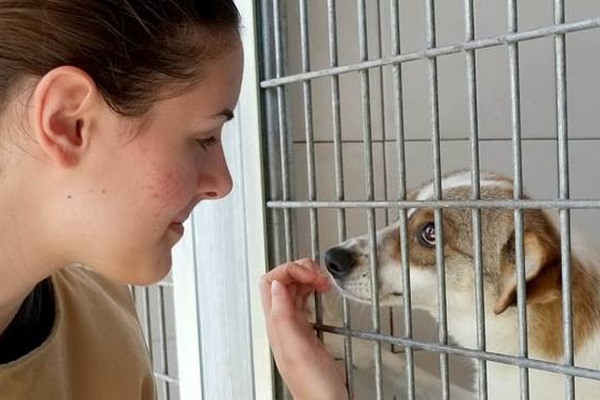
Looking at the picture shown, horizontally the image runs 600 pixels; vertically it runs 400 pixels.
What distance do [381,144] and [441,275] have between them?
0.69 m

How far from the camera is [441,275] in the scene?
35.2 inches

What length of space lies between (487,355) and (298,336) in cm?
23

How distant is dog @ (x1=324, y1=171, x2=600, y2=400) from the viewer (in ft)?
4.16

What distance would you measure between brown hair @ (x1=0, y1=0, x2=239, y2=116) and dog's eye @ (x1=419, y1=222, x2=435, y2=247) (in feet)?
2.47

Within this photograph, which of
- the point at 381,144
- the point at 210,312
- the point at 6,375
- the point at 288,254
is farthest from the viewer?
the point at 381,144

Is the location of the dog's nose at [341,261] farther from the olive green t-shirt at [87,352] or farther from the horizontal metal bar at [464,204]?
the olive green t-shirt at [87,352]

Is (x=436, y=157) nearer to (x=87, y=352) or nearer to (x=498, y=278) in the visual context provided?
(x=87, y=352)

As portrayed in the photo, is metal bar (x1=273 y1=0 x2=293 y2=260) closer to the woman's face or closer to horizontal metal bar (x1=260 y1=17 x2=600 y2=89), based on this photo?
horizontal metal bar (x1=260 y1=17 x2=600 y2=89)

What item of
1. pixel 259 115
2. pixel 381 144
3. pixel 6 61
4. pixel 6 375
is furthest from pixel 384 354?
pixel 6 61

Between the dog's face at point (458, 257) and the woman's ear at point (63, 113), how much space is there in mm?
565

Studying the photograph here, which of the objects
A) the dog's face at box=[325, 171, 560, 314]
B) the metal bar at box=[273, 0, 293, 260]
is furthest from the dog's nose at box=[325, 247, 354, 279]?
the metal bar at box=[273, 0, 293, 260]

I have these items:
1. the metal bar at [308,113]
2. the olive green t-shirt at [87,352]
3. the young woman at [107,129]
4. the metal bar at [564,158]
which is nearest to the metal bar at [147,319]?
the olive green t-shirt at [87,352]

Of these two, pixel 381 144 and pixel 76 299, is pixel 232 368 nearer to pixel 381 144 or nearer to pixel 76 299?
pixel 76 299

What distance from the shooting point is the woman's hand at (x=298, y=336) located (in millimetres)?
956
